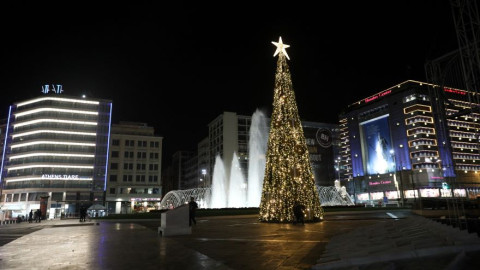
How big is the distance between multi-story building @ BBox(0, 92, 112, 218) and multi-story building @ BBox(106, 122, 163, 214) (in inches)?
153

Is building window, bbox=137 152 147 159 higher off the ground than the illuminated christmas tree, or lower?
higher

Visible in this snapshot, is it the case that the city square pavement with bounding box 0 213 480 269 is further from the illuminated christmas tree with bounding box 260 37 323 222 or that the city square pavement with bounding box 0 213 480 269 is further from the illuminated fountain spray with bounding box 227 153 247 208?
the illuminated fountain spray with bounding box 227 153 247 208

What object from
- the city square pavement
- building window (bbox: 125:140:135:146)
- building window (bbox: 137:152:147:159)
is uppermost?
building window (bbox: 125:140:135:146)

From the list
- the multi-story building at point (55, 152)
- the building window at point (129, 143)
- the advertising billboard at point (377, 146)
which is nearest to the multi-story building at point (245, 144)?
the advertising billboard at point (377, 146)

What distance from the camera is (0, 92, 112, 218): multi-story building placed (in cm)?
7606

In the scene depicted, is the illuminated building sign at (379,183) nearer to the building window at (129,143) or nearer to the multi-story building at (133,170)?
the multi-story building at (133,170)

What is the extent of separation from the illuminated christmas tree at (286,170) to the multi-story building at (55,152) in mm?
68162

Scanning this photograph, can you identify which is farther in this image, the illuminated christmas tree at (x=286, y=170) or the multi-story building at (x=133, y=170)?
the multi-story building at (x=133, y=170)

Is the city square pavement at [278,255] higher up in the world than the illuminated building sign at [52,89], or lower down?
lower down

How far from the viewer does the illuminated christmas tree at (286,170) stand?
17.9m

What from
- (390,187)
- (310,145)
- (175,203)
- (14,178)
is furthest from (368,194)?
(14,178)


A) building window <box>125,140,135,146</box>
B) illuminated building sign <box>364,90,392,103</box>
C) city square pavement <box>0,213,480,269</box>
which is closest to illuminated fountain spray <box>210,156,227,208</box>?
city square pavement <box>0,213,480,269</box>

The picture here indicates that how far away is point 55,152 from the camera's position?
257 feet

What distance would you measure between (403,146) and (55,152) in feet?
317
